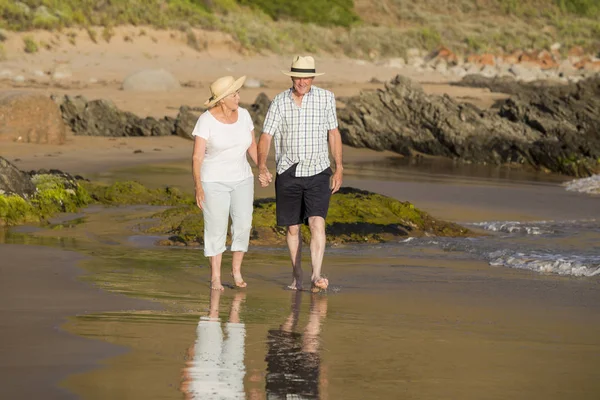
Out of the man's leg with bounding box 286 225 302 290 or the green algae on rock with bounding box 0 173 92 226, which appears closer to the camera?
the man's leg with bounding box 286 225 302 290

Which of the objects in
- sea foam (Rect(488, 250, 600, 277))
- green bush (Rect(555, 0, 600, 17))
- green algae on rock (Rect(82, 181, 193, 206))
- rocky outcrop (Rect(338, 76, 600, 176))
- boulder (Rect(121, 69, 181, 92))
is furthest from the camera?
green bush (Rect(555, 0, 600, 17))

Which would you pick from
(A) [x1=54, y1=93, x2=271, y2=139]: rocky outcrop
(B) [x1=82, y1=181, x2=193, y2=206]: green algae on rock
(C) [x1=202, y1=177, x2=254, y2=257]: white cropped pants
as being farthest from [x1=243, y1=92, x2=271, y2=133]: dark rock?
(C) [x1=202, y1=177, x2=254, y2=257]: white cropped pants

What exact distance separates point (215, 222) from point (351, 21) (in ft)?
192

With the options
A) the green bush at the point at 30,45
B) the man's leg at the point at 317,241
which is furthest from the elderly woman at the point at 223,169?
the green bush at the point at 30,45

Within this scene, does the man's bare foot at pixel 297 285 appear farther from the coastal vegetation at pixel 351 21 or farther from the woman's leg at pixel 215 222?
the coastal vegetation at pixel 351 21

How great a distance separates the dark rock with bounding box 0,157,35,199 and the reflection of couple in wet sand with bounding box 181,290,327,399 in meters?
5.06

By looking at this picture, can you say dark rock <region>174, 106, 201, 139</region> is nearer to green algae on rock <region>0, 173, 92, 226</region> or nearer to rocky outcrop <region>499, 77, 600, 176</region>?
rocky outcrop <region>499, 77, 600, 176</region>

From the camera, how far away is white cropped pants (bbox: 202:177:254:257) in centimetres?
862

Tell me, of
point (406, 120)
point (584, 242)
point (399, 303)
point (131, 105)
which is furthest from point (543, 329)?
point (131, 105)

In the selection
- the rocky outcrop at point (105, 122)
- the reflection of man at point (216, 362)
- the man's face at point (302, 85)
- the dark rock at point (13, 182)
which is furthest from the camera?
the rocky outcrop at point (105, 122)

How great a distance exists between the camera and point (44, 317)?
23.6 feet

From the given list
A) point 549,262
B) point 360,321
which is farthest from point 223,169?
point 549,262

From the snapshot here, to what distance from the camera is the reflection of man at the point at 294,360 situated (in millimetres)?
5691

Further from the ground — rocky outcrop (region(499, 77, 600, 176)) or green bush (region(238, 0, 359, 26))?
green bush (region(238, 0, 359, 26))
